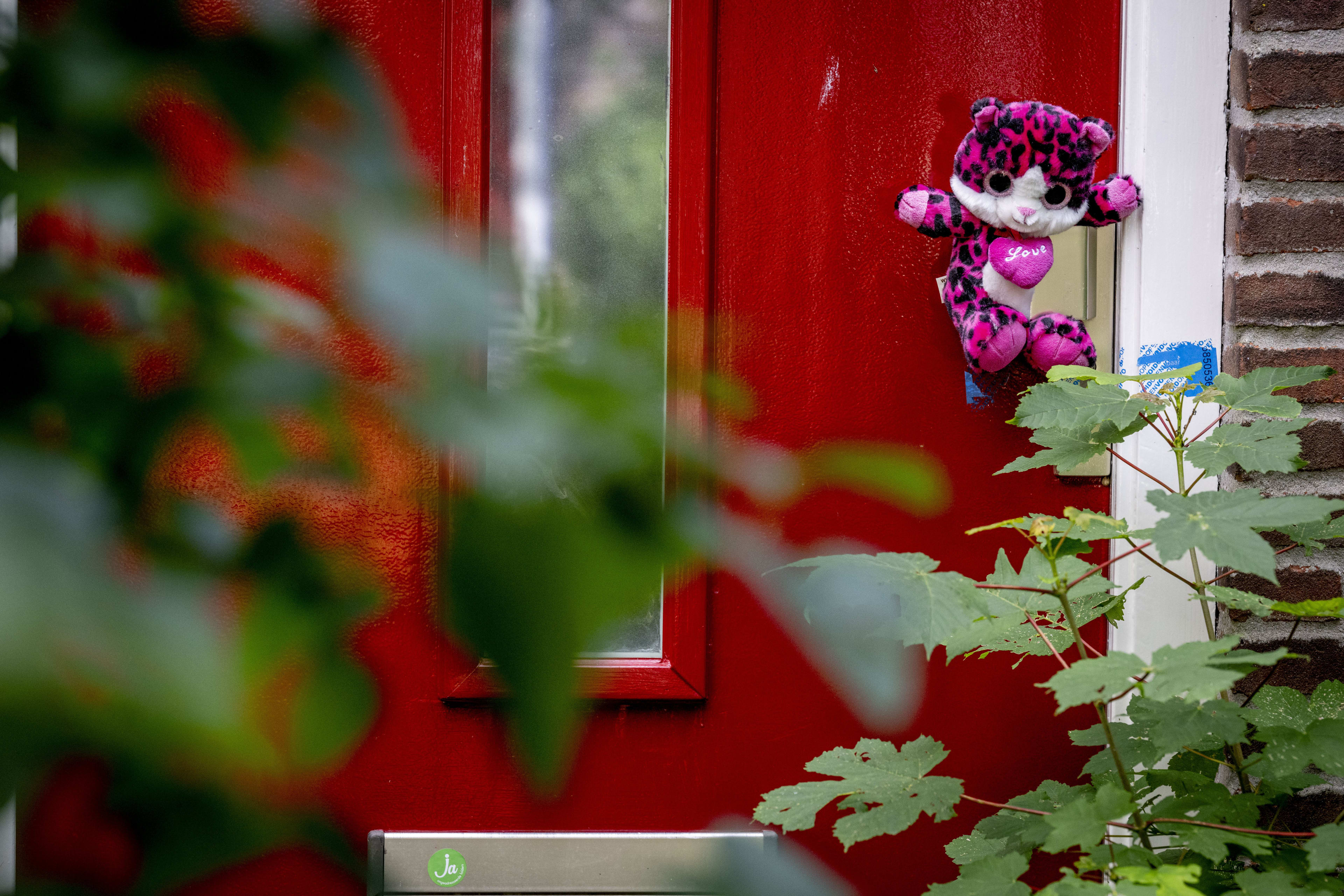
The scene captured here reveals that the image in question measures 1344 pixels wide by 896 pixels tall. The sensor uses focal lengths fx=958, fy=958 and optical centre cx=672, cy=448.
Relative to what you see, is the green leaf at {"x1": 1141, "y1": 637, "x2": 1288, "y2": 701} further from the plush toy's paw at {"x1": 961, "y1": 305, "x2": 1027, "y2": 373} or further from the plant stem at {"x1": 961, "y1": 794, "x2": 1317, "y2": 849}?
the plush toy's paw at {"x1": 961, "y1": 305, "x2": 1027, "y2": 373}

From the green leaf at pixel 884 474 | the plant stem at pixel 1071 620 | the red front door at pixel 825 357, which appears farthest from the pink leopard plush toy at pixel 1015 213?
the green leaf at pixel 884 474

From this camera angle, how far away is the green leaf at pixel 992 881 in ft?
3.20

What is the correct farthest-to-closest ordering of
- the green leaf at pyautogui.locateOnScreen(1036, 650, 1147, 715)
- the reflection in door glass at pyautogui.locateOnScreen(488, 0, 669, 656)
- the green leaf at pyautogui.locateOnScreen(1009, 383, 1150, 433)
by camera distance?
the reflection in door glass at pyautogui.locateOnScreen(488, 0, 669, 656) < the green leaf at pyautogui.locateOnScreen(1009, 383, 1150, 433) < the green leaf at pyautogui.locateOnScreen(1036, 650, 1147, 715)

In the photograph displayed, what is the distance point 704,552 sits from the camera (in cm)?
20

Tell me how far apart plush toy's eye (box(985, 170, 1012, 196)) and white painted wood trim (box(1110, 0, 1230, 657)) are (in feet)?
0.82

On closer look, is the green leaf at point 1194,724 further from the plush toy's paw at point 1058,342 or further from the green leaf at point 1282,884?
the plush toy's paw at point 1058,342

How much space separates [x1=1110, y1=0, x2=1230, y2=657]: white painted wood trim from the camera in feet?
4.69

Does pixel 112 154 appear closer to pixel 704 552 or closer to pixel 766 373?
pixel 704 552

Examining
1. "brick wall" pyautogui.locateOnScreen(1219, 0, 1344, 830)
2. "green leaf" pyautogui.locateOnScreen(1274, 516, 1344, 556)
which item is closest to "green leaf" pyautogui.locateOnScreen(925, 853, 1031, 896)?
"green leaf" pyautogui.locateOnScreen(1274, 516, 1344, 556)

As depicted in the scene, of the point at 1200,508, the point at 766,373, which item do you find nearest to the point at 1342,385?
the point at 1200,508

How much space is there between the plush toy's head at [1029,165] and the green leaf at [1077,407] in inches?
13.8

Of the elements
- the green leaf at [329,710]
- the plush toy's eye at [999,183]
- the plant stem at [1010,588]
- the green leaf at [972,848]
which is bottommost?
the green leaf at [972,848]

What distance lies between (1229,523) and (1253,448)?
19 cm

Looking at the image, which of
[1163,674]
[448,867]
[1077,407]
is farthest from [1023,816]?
[448,867]
